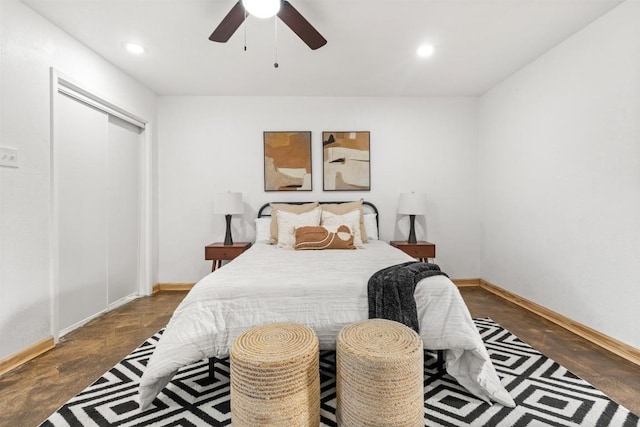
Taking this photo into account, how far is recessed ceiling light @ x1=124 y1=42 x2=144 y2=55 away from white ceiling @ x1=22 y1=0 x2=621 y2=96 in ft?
0.20

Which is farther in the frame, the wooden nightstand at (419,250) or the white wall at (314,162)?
the white wall at (314,162)

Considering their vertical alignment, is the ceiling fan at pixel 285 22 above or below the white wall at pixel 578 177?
above

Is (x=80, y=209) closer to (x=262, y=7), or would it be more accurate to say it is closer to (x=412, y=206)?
(x=262, y=7)

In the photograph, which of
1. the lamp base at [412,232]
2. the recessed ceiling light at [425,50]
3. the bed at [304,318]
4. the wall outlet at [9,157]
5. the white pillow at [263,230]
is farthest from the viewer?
the lamp base at [412,232]

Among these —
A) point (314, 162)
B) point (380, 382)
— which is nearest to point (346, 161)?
point (314, 162)

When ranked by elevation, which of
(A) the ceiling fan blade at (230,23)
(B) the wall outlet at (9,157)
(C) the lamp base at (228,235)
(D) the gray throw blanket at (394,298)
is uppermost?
(A) the ceiling fan blade at (230,23)

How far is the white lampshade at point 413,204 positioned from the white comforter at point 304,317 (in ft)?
6.15

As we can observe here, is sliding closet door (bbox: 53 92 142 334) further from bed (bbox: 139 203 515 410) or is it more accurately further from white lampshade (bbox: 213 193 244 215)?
bed (bbox: 139 203 515 410)

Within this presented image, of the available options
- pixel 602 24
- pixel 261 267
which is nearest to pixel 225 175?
pixel 261 267

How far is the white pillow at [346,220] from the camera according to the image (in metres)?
3.12

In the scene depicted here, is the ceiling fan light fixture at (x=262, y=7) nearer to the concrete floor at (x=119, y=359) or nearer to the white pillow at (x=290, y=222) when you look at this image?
the white pillow at (x=290, y=222)

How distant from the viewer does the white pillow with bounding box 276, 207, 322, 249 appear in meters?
3.07

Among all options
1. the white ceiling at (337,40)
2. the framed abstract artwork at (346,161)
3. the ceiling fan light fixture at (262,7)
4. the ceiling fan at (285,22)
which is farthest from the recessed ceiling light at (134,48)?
the framed abstract artwork at (346,161)

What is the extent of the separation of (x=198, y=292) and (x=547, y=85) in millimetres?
3396
